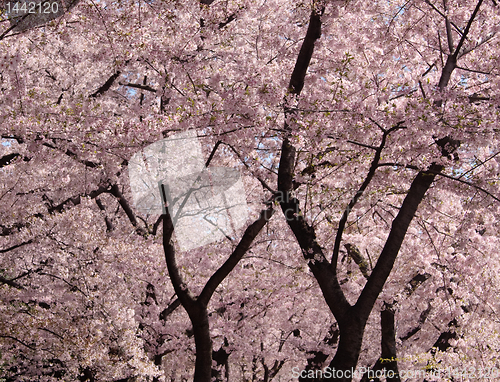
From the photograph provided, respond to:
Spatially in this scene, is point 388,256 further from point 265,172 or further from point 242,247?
point 265,172

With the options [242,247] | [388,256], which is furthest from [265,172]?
[388,256]

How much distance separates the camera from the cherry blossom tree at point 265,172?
263 inches

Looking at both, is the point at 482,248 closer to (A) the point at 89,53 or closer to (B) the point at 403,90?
(B) the point at 403,90

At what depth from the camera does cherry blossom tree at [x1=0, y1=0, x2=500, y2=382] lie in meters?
6.68

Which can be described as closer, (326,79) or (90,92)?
(326,79)

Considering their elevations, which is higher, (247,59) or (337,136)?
(247,59)

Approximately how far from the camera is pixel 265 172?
8.63 meters

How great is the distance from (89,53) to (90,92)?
1.35m

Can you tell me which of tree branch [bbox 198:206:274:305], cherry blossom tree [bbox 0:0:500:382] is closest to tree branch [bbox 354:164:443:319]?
cherry blossom tree [bbox 0:0:500:382]

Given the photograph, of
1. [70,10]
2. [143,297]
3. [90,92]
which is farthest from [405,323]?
[70,10]

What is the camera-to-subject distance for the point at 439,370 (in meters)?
9.01

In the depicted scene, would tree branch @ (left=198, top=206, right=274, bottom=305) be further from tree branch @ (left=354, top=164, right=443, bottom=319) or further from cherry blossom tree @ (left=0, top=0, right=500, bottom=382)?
tree branch @ (left=354, top=164, right=443, bottom=319)

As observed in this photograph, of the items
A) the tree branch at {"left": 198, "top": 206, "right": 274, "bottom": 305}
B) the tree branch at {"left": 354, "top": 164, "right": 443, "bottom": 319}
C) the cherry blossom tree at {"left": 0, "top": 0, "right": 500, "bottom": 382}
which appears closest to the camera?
the tree branch at {"left": 354, "top": 164, "right": 443, "bottom": 319}

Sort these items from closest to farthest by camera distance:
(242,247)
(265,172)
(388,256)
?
1. (388,256)
2. (242,247)
3. (265,172)
